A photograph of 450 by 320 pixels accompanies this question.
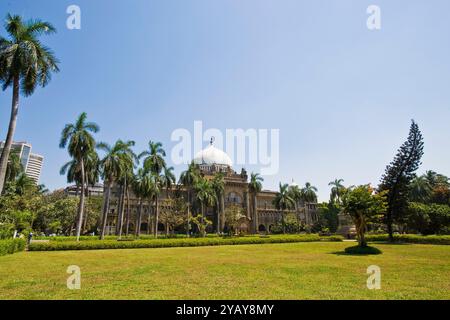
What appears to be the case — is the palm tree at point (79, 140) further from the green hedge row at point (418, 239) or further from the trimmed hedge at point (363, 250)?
the green hedge row at point (418, 239)

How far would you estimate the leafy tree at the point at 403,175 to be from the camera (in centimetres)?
4091

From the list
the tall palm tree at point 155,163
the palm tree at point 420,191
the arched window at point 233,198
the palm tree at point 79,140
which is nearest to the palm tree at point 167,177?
the tall palm tree at point 155,163

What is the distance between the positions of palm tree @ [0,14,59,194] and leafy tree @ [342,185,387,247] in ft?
91.5

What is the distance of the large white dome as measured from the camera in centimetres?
Result: 8224

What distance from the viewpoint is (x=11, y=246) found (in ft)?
71.1

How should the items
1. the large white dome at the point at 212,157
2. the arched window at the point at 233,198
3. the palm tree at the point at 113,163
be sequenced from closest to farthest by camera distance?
the palm tree at the point at 113,163 → the arched window at the point at 233,198 → the large white dome at the point at 212,157

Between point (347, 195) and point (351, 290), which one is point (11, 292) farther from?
point (347, 195)

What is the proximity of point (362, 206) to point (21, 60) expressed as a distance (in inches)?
1179

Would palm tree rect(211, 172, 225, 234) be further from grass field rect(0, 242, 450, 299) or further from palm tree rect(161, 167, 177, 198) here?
grass field rect(0, 242, 450, 299)

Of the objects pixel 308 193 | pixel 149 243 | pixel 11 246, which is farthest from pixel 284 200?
pixel 11 246

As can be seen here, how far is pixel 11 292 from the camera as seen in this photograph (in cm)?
858

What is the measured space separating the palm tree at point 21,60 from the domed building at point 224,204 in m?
39.5

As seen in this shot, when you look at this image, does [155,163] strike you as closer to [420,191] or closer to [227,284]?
[227,284]
